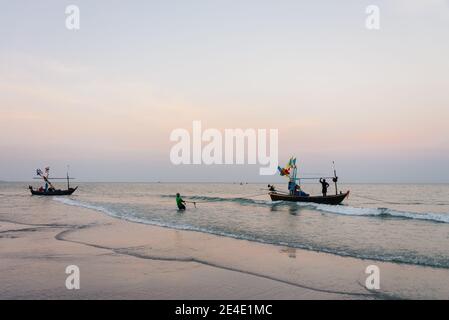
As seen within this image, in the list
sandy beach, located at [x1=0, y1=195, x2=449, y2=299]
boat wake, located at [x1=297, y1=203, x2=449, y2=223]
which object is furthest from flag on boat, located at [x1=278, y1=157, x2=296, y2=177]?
sandy beach, located at [x1=0, y1=195, x2=449, y2=299]

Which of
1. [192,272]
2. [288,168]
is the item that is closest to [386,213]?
[288,168]

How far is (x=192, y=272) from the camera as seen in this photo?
923 centimetres

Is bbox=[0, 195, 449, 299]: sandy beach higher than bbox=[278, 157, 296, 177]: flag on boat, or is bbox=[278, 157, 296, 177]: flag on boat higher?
bbox=[278, 157, 296, 177]: flag on boat

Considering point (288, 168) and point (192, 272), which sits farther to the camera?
point (288, 168)

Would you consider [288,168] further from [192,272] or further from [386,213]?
[192,272]

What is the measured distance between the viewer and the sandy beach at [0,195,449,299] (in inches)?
293

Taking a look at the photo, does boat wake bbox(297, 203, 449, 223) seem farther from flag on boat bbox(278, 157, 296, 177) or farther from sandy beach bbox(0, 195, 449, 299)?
sandy beach bbox(0, 195, 449, 299)

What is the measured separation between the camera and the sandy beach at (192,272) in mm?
7441

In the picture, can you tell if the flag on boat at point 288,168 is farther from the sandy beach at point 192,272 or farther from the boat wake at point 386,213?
the sandy beach at point 192,272

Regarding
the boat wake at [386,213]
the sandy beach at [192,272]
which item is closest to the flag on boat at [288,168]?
the boat wake at [386,213]

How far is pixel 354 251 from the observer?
12.1m

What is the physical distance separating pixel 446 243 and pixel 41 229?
18.4 metres
